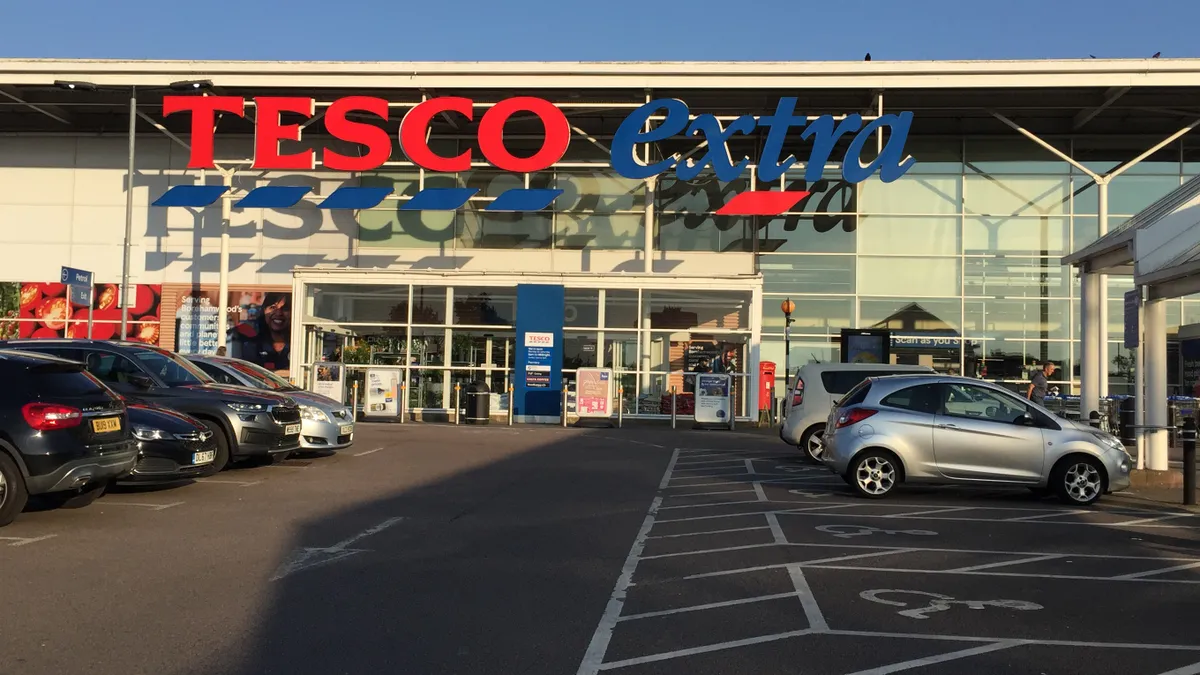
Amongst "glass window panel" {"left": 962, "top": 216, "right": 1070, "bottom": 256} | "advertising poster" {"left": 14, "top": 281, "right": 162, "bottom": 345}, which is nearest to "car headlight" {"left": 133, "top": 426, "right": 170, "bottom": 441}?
"advertising poster" {"left": 14, "top": 281, "right": 162, "bottom": 345}

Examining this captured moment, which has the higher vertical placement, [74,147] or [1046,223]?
[74,147]

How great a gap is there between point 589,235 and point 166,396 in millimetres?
18688

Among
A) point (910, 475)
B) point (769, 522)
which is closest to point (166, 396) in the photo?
point (769, 522)

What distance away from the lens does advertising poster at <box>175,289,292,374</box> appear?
3172 cm

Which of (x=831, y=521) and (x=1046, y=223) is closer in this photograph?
(x=831, y=521)

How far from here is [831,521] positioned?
1124 cm

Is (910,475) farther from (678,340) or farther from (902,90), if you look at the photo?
(902,90)

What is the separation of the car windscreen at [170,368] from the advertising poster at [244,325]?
53.0 feet

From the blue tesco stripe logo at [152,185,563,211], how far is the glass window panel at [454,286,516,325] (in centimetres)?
235

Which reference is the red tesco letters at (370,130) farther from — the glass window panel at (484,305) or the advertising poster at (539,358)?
the advertising poster at (539,358)

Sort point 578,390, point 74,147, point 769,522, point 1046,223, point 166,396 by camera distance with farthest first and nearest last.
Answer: point 74,147 → point 1046,223 → point 578,390 → point 166,396 → point 769,522

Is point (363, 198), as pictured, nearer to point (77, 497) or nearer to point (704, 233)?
point (704, 233)

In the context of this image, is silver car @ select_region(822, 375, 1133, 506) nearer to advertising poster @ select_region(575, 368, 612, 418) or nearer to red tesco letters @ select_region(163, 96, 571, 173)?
advertising poster @ select_region(575, 368, 612, 418)

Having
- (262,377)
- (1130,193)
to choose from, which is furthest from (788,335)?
(262,377)
